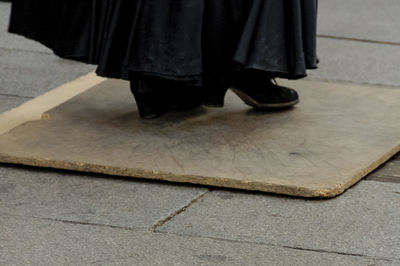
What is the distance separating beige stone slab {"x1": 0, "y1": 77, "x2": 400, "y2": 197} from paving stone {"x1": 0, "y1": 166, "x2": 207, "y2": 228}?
0.06m

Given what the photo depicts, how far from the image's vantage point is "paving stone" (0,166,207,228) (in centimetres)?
307

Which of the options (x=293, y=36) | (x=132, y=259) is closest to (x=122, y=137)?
(x=293, y=36)

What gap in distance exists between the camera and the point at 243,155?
11.6ft

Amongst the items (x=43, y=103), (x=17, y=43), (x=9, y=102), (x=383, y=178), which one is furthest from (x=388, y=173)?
(x=17, y=43)

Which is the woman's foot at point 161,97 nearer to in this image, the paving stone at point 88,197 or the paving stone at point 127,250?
the paving stone at point 88,197

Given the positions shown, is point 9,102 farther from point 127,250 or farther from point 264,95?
point 127,250

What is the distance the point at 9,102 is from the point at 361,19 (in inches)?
110

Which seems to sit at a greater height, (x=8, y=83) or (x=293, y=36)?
(x=293, y=36)

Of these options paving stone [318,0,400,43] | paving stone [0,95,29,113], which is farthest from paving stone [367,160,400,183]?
paving stone [318,0,400,43]

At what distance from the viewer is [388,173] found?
11.5 feet

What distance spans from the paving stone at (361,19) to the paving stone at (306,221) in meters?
2.78

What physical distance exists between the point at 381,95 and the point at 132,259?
199cm

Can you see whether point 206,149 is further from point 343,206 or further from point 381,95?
point 381,95

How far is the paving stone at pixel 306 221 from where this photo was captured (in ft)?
9.41
